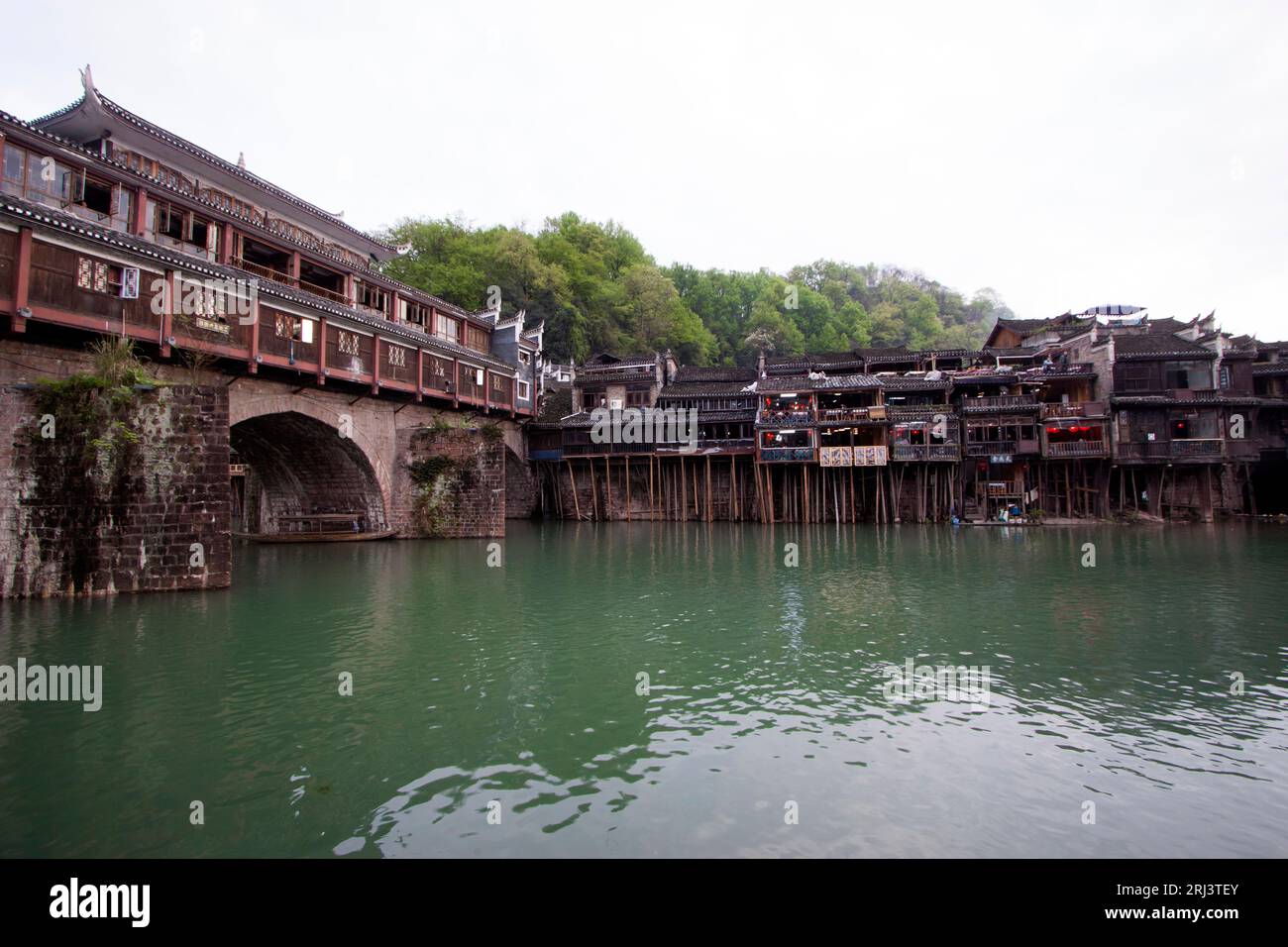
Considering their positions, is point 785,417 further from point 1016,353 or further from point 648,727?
point 648,727

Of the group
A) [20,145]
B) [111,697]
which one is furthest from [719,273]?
[111,697]

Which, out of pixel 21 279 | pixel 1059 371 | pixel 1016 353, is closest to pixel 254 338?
pixel 21 279

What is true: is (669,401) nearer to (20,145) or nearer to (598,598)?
(598,598)

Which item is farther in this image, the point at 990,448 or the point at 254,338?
the point at 990,448

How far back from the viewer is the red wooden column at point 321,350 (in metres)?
26.1

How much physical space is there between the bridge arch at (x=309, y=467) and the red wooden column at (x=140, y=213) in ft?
24.3

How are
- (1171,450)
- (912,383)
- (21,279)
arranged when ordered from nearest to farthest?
(21,279) < (1171,450) < (912,383)

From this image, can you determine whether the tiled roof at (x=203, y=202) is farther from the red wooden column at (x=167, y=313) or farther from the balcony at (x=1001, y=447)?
the balcony at (x=1001, y=447)

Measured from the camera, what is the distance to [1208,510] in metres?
40.8

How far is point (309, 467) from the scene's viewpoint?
31938 mm

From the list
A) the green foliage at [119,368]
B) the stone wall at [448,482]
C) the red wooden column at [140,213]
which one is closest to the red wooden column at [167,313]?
the red wooden column at [140,213]

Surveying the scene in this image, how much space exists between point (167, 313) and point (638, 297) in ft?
156

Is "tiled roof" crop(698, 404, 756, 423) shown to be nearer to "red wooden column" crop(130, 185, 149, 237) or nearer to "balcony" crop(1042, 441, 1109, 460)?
"balcony" crop(1042, 441, 1109, 460)

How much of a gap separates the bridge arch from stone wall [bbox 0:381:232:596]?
10458mm
